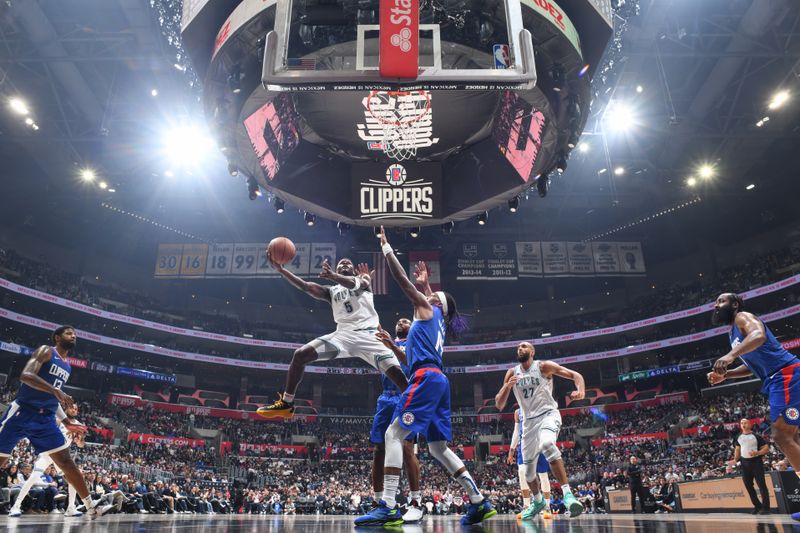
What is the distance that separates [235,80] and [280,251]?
368 cm

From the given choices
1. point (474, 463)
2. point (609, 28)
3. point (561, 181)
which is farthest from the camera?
point (474, 463)

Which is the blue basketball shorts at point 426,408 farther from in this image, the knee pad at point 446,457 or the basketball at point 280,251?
the basketball at point 280,251

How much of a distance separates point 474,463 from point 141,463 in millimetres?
18419

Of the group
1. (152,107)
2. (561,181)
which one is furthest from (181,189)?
(561,181)

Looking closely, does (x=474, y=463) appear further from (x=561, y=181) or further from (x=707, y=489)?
(x=707, y=489)

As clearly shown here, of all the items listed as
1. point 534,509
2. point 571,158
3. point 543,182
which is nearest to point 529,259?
point 571,158

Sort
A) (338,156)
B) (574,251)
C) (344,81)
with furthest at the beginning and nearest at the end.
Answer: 1. (574,251)
2. (338,156)
3. (344,81)

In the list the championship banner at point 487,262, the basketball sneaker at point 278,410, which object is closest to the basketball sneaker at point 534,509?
the basketball sneaker at point 278,410

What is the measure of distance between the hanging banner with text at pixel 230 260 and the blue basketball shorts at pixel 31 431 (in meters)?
21.5

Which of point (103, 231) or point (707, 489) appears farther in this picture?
point (103, 231)

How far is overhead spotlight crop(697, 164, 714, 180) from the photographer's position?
24406mm

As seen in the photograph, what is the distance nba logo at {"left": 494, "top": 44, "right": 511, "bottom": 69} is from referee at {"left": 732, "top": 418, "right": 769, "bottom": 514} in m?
7.48

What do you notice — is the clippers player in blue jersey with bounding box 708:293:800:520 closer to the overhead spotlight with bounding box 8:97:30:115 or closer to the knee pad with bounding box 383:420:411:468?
the knee pad with bounding box 383:420:411:468

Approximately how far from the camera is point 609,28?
26.1 feet
